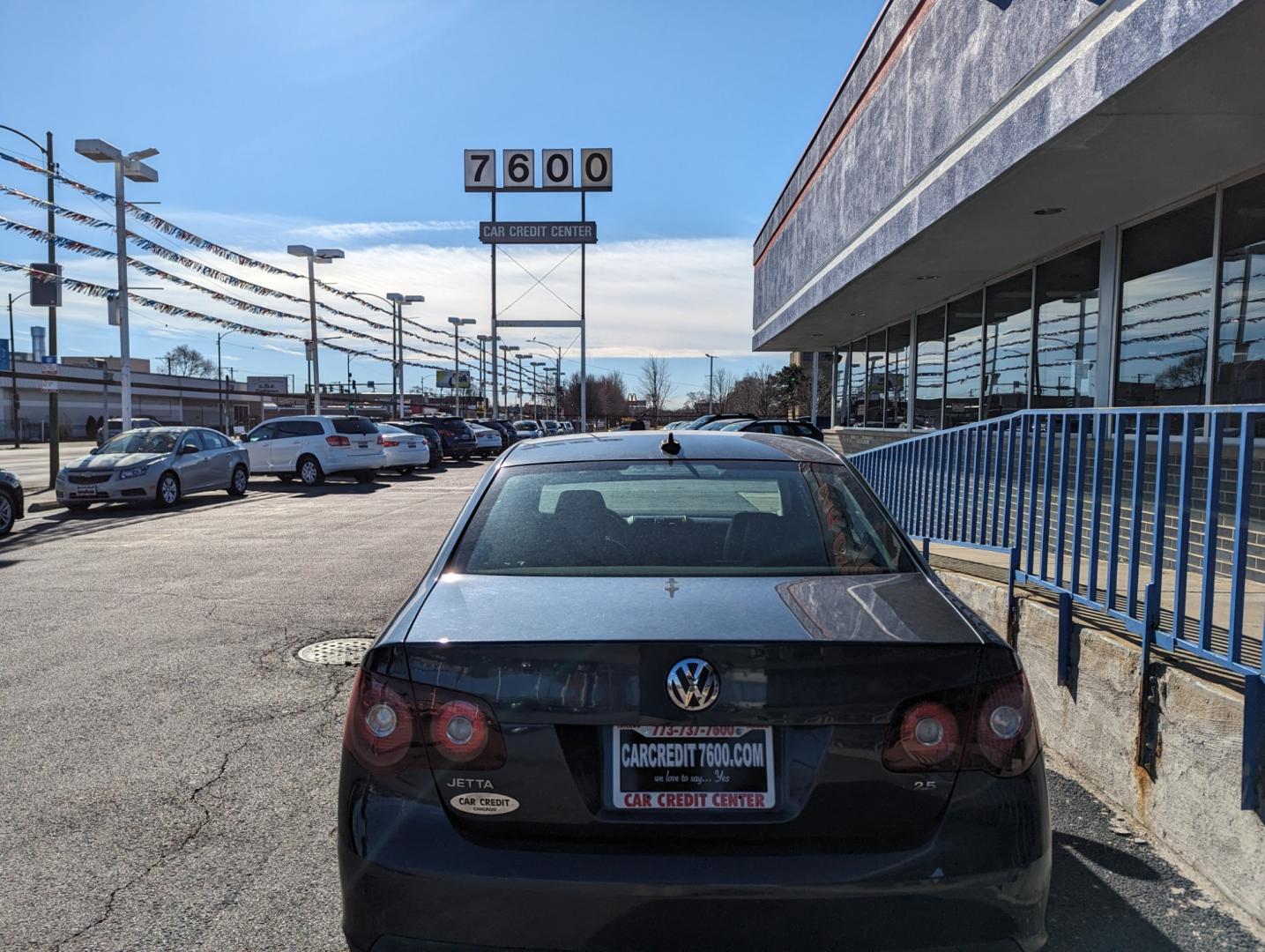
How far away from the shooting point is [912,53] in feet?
34.0

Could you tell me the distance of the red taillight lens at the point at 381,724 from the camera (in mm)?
2109

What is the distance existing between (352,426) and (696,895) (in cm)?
2315

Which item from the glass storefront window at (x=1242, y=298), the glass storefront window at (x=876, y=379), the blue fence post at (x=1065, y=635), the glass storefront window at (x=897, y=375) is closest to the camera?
the blue fence post at (x=1065, y=635)

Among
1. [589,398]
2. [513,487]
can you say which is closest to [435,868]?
[513,487]

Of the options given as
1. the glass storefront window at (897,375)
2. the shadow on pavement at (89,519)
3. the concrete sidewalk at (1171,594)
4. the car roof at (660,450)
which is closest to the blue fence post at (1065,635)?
the concrete sidewalk at (1171,594)

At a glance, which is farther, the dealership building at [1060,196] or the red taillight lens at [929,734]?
the dealership building at [1060,196]

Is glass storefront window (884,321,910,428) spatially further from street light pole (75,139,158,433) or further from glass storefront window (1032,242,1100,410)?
street light pole (75,139,158,433)

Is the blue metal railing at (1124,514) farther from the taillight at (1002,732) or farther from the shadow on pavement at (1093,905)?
the taillight at (1002,732)

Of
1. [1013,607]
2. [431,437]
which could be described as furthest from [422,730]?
[431,437]

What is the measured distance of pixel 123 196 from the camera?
22.3m

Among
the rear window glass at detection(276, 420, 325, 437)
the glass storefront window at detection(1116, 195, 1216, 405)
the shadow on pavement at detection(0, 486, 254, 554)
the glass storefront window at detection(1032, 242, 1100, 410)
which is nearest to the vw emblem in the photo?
the glass storefront window at detection(1116, 195, 1216, 405)

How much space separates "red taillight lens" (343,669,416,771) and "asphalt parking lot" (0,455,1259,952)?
43.0 inches

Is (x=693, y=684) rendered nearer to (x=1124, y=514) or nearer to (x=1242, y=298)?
(x=1124, y=514)

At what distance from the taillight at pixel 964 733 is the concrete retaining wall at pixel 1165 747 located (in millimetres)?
1451
